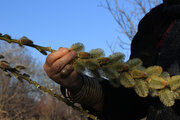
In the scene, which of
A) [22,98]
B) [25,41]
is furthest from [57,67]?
[22,98]

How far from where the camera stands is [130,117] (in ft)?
3.71

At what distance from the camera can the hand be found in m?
0.65

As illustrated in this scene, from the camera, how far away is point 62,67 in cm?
68

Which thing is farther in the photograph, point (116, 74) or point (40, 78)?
point (40, 78)

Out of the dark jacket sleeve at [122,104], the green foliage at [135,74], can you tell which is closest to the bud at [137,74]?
the green foliage at [135,74]

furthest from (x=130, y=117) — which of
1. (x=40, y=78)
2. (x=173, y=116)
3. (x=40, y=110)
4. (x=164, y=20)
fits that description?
(x=40, y=110)

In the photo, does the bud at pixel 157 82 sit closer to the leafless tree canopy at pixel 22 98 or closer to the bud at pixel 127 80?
the bud at pixel 127 80

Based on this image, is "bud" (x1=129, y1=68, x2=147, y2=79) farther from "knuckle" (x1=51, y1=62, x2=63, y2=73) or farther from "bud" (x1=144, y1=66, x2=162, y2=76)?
"knuckle" (x1=51, y1=62, x2=63, y2=73)

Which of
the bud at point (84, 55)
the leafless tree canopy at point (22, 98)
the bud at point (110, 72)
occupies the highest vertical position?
the leafless tree canopy at point (22, 98)

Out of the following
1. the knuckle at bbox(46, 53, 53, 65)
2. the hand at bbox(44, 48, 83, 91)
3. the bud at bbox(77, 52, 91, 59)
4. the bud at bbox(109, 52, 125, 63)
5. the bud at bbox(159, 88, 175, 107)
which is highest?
the knuckle at bbox(46, 53, 53, 65)

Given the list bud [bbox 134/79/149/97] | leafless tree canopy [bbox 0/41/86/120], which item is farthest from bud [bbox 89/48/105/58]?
leafless tree canopy [bbox 0/41/86/120]

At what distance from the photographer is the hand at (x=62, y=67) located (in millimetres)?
649

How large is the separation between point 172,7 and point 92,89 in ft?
1.83

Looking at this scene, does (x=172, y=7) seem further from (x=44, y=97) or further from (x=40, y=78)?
(x=44, y=97)
